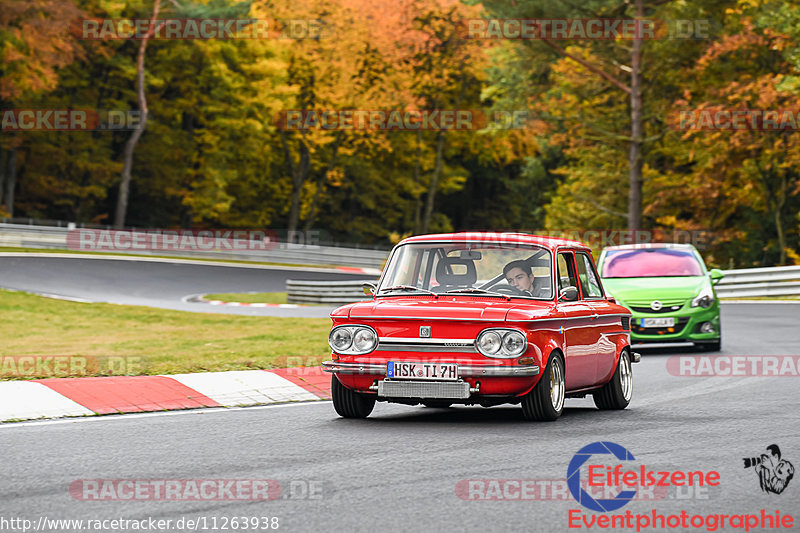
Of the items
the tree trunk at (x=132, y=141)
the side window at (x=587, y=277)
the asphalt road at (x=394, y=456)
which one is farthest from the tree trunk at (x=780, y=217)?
the side window at (x=587, y=277)

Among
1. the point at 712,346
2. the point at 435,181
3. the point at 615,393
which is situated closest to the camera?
the point at 615,393

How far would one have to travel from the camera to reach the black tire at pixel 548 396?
33.1 ft

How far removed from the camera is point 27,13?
5422cm

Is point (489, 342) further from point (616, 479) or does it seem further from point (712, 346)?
point (712, 346)

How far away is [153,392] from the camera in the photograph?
38.4ft

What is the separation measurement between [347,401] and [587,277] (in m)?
2.86

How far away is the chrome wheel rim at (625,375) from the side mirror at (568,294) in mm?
1226

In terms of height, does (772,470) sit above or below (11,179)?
below

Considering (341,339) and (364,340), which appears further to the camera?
(341,339)

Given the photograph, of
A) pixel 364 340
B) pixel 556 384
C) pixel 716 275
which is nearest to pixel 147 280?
pixel 716 275

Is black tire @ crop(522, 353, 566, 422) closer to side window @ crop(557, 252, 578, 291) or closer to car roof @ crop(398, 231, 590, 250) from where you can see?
side window @ crop(557, 252, 578, 291)

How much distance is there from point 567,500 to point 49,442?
407cm

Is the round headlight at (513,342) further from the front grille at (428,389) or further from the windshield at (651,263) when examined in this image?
the windshield at (651,263)

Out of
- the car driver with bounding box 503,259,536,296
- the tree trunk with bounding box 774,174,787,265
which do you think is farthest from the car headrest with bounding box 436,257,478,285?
the tree trunk with bounding box 774,174,787,265
